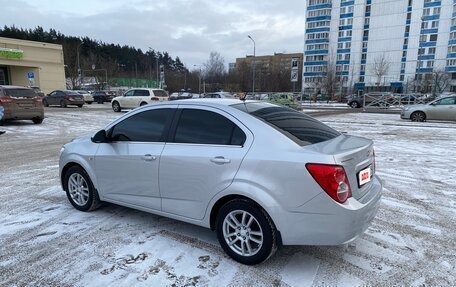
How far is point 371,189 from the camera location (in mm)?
3486

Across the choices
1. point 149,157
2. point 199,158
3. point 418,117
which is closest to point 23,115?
point 149,157

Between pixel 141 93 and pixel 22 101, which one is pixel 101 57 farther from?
pixel 22 101

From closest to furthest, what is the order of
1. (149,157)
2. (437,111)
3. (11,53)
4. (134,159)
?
(149,157) < (134,159) < (437,111) < (11,53)

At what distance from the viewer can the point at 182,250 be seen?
3684mm

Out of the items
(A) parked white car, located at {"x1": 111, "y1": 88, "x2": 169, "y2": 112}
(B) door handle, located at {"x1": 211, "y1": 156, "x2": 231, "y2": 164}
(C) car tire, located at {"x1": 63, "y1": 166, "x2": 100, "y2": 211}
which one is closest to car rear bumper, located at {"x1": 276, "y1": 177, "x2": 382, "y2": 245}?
(B) door handle, located at {"x1": 211, "y1": 156, "x2": 231, "y2": 164}

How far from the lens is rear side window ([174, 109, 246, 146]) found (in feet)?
11.2

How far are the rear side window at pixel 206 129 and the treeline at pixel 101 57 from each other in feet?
216

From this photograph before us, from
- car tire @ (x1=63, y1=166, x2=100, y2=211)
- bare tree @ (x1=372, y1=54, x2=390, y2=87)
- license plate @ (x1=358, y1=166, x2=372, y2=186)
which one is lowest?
car tire @ (x1=63, y1=166, x2=100, y2=211)

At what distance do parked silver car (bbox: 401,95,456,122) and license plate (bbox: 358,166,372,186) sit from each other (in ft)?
56.4

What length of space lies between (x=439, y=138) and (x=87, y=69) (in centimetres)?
6947

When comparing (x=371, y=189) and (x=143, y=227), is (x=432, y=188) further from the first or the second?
(x=143, y=227)

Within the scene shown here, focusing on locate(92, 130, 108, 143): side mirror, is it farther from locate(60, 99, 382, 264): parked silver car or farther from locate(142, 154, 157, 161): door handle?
locate(142, 154, 157, 161): door handle

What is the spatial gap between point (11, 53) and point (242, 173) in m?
45.1

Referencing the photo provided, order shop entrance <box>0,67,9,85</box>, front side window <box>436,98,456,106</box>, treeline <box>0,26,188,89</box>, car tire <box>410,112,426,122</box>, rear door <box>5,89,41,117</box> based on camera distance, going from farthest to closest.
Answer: treeline <box>0,26,188,89</box>
shop entrance <box>0,67,9,85</box>
car tire <box>410,112,426,122</box>
front side window <box>436,98,456,106</box>
rear door <box>5,89,41,117</box>
